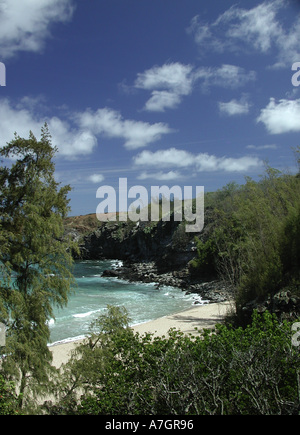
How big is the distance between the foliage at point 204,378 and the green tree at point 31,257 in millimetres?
1827

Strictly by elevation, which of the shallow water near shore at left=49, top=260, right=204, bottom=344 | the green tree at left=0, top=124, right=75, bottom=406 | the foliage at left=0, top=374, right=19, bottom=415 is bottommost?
the shallow water near shore at left=49, top=260, right=204, bottom=344

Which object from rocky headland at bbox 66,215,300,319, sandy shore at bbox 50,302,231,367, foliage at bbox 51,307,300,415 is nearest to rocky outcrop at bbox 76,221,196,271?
rocky headland at bbox 66,215,300,319

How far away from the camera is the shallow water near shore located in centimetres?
2402

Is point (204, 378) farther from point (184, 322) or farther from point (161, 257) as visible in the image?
point (161, 257)

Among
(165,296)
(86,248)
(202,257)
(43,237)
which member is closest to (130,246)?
(86,248)

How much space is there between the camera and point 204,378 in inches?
299

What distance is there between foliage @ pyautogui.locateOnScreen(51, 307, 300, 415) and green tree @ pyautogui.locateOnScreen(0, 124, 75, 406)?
183cm

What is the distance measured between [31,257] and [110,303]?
24229mm

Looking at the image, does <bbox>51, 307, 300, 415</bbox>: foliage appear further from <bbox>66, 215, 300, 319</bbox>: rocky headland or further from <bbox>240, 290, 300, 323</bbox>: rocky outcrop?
<bbox>66, 215, 300, 319</bbox>: rocky headland

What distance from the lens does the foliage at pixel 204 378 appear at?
7.28 meters

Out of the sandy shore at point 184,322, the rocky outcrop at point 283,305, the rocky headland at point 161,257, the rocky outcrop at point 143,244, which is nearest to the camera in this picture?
the rocky outcrop at point 283,305

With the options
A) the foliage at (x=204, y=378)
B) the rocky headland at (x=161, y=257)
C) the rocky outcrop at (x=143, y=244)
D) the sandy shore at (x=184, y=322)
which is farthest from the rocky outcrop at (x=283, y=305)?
the rocky outcrop at (x=143, y=244)

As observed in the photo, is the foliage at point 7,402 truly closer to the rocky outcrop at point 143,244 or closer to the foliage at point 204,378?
the foliage at point 204,378

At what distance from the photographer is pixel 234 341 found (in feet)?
28.5
